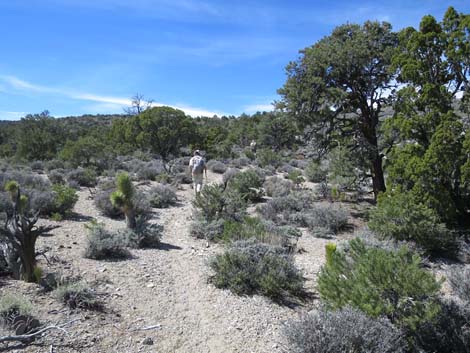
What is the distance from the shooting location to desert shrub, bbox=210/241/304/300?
593cm

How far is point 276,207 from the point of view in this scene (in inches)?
466

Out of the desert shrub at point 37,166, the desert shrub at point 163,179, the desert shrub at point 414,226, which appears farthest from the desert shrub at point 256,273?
the desert shrub at point 37,166

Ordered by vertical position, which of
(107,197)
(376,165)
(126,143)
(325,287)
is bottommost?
(325,287)

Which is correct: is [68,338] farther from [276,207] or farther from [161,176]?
[161,176]

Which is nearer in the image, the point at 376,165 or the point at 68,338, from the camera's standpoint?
the point at 68,338

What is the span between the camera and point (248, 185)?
46.0 feet

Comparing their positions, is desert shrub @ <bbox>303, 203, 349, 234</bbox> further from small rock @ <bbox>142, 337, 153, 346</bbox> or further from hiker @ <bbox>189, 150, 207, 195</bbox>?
small rock @ <bbox>142, 337, 153, 346</bbox>

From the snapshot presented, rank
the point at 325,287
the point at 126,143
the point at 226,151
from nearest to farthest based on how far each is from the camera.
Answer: the point at 325,287, the point at 126,143, the point at 226,151

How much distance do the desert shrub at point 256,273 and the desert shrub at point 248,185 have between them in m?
6.92

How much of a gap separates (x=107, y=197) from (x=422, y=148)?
30.2ft

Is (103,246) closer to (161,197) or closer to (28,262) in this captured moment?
(28,262)

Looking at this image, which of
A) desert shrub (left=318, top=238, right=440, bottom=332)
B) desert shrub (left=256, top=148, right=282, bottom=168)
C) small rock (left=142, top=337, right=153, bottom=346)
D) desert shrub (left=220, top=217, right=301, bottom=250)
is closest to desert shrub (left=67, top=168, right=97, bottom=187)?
desert shrub (left=220, top=217, right=301, bottom=250)

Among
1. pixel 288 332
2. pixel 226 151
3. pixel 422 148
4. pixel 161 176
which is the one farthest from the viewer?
pixel 226 151

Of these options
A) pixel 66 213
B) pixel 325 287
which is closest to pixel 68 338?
pixel 325 287
